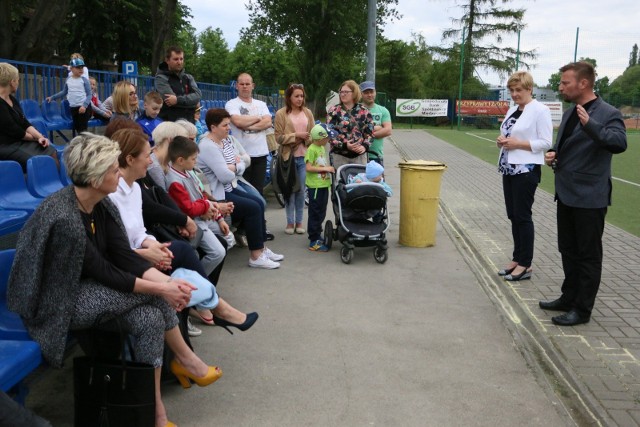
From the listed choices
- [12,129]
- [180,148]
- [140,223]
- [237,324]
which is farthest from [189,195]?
[12,129]

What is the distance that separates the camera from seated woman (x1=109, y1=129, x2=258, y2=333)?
376 cm

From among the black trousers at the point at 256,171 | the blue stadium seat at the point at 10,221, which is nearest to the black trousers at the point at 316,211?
the black trousers at the point at 256,171

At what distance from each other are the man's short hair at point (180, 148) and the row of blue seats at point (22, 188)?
1059 millimetres

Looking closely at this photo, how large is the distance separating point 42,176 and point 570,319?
14.7ft

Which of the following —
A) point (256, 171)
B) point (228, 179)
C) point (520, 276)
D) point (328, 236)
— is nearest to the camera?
point (228, 179)

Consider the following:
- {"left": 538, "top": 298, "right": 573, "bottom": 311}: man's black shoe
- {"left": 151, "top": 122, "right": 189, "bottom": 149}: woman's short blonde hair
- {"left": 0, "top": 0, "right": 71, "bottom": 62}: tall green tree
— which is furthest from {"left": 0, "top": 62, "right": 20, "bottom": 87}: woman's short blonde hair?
{"left": 0, "top": 0, "right": 71, "bottom": 62}: tall green tree

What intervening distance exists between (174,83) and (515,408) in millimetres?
5684

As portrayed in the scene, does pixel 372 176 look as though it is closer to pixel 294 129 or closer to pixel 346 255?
pixel 346 255

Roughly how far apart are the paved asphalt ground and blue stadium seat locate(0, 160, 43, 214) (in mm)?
1377

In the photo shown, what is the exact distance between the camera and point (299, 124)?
7.78 metres

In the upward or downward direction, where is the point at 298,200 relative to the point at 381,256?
upward

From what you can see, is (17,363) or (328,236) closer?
(17,363)

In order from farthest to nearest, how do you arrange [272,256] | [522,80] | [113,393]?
[272,256] → [522,80] → [113,393]

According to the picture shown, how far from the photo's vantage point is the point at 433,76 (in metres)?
51.3
